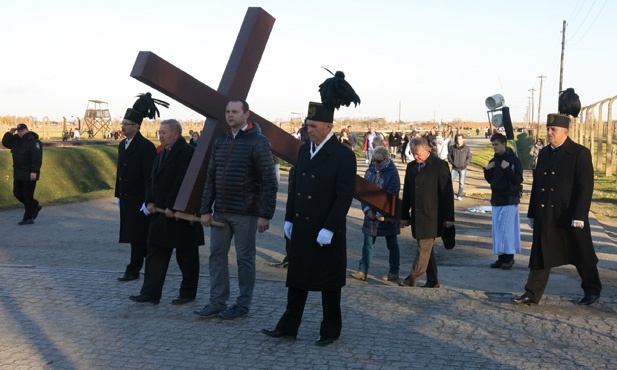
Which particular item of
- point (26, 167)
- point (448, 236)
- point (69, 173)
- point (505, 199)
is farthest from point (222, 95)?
point (69, 173)

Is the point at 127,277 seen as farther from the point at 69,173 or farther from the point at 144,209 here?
the point at 69,173

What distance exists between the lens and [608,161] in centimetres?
2759

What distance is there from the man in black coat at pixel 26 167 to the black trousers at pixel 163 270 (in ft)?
20.7

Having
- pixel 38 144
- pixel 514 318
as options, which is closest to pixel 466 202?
pixel 38 144

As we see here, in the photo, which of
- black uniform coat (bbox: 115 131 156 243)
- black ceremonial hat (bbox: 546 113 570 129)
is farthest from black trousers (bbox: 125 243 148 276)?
black ceremonial hat (bbox: 546 113 570 129)

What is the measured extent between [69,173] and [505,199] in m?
17.1

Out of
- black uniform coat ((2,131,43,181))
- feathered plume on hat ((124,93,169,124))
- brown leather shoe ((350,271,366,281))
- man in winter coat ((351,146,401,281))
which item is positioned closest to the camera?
feathered plume on hat ((124,93,169,124))

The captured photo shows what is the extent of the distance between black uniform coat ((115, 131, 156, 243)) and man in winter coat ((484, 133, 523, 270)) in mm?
4385

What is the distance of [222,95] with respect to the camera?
20.7 ft

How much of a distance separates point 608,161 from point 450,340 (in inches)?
976

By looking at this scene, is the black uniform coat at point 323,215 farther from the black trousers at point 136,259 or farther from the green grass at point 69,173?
the green grass at point 69,173

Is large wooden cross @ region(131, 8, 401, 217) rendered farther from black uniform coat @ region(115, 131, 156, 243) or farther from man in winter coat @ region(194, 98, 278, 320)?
black uniform coat @ region(115, 131, 156, 243)

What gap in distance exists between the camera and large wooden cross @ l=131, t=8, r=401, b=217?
6004mm

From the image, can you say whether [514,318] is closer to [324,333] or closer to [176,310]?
[324,333]
